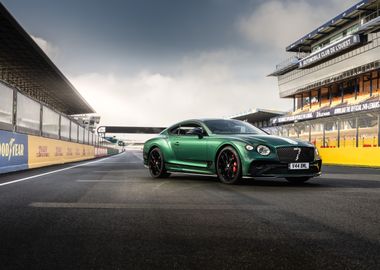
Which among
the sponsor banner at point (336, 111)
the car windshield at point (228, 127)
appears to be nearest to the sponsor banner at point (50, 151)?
the car windshield at point (228, 127)

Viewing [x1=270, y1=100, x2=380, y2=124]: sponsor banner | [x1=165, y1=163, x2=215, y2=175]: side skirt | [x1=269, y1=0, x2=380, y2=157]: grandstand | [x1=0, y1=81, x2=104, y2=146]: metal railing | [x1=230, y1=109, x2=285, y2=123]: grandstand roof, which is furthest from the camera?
[x1=230, y1=109, x2=285, y2=123]: grandstand roof

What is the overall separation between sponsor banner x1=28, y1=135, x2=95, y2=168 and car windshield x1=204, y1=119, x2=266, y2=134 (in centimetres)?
725

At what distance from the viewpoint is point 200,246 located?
3.11 metres

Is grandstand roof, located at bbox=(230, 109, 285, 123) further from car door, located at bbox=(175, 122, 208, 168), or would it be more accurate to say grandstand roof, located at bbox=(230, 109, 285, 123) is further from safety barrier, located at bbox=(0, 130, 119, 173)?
car door, located at bbox=(175, 122, 208, 168)

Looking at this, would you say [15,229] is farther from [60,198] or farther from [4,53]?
[4,53]

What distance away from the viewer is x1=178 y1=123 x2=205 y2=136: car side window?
9117mm

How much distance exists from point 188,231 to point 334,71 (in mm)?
50557

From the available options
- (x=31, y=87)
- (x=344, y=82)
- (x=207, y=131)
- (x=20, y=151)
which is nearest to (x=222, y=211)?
(x=207, y=131)

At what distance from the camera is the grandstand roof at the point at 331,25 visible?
44.3 meters

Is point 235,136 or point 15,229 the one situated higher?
point 235,136

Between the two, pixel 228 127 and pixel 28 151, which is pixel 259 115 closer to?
pixel 28 151

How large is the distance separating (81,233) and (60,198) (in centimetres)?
243

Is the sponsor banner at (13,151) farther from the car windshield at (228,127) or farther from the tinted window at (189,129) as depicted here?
the car windshield at (228,127)

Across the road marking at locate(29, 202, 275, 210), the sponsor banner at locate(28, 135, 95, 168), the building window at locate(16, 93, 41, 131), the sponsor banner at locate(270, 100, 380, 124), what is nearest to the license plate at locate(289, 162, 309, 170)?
the road marking at locate(29, 202, 275, 210)
